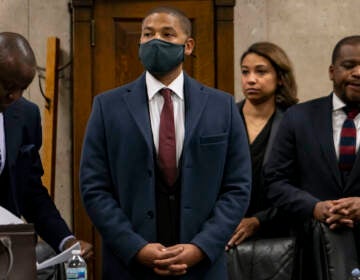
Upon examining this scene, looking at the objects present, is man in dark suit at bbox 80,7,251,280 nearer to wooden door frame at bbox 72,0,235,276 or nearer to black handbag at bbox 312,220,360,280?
black handbag at bbox 312,220,360,280

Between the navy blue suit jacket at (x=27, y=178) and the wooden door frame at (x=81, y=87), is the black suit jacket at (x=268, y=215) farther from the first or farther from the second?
the wooden door frame at (x=81, y=87)

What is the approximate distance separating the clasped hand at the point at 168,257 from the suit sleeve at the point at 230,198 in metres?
0.05

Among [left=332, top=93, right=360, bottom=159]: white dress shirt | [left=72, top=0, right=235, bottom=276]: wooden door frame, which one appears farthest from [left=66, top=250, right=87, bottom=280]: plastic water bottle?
[left=72, top=0, right=235, bottom=276]: wooden door frame

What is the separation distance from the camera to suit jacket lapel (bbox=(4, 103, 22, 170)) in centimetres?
354

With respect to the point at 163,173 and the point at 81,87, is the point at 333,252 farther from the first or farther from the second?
the point at 81,87

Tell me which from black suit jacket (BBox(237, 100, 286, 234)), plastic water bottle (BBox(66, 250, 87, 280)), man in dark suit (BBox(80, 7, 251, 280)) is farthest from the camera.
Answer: black suit jacket (BBox(237, 100, 286, 234))

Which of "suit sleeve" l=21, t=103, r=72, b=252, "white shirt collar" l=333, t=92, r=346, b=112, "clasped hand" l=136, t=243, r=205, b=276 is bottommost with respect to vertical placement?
"clasped hand" l=136, t=243, r=205, b=276

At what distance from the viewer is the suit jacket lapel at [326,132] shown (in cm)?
429

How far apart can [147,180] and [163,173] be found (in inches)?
3.1

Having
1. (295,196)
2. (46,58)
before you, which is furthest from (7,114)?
(46,58)

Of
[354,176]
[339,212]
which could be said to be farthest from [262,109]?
[339,212]

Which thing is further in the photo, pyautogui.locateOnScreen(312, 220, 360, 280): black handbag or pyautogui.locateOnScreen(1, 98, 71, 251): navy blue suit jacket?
pyautogui.locateOnScreen(312, 220, 360, 280): black handbag

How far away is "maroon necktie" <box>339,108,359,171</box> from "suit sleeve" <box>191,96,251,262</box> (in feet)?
2.31

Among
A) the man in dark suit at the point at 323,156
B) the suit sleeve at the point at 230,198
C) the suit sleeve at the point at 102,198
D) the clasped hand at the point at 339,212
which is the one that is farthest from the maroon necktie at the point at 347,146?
the suit sleeve at the point at 102,198
